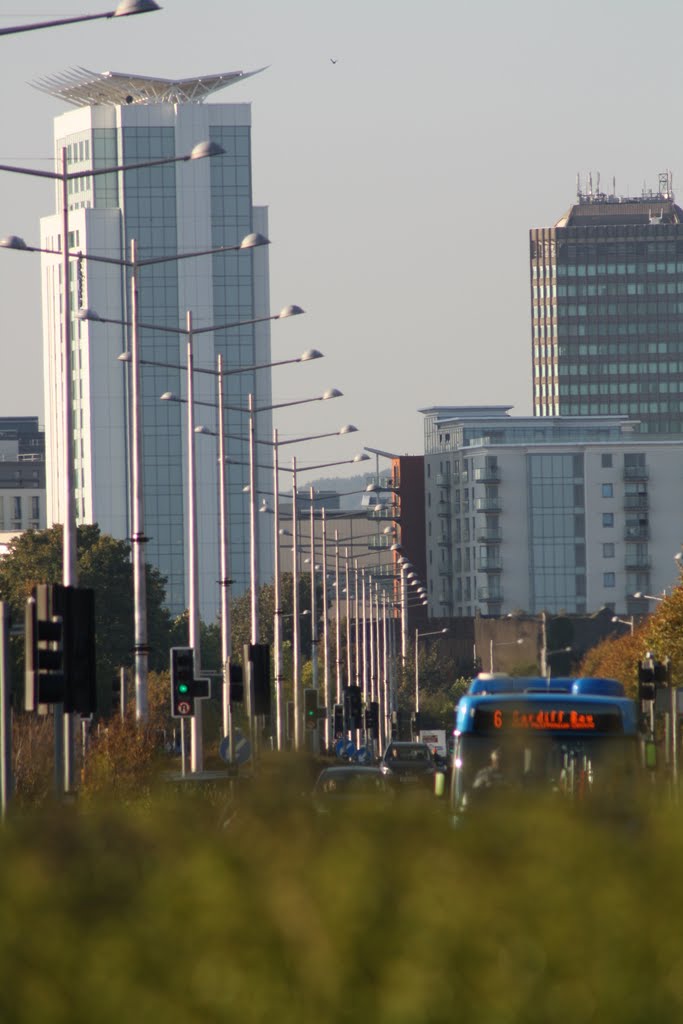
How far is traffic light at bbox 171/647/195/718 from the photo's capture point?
36.2m

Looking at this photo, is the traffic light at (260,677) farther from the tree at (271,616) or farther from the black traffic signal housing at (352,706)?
the tree at (271,616)

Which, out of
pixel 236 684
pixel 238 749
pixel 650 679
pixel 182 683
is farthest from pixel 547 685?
pixel 236 684

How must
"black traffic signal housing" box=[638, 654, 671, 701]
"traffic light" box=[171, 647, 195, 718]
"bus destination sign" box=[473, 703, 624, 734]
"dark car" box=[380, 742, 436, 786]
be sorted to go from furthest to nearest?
"dark car" box=[380, 742, 436, 786] → "black traffic signal housing" box=[638, 654, 671, 701] → "traffic light" box=[171, 647, 195, 718] → "bus destination sign" box=[473, 703, 624, 734]

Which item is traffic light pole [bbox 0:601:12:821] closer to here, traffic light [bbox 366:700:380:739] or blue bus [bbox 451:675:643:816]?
blue bus [bbox 451:675:643:816]

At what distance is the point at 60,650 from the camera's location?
19.0m

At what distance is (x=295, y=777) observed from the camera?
26.3 ft

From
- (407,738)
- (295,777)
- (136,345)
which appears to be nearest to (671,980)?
(295,777)

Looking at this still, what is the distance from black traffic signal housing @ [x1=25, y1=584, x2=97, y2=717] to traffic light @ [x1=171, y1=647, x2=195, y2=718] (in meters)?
16.5

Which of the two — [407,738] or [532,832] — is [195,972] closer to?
[532,832]

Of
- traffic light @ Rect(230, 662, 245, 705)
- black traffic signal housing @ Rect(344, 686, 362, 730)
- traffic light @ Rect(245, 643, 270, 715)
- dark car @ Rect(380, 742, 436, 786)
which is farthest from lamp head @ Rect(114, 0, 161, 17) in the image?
black traffic signal housing @ Rect(344, 686, 362, 730)

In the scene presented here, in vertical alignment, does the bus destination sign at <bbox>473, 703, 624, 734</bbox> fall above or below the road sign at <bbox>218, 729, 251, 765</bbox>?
above

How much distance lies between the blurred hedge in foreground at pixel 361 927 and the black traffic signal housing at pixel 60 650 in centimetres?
1194

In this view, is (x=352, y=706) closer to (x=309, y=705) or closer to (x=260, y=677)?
(x=309, y=705)

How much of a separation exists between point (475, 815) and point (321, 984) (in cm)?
167
